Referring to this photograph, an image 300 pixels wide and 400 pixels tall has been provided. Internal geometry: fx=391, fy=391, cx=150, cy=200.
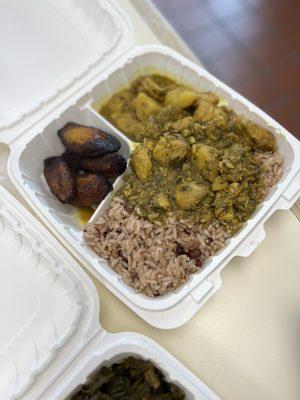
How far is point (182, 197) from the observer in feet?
5.43

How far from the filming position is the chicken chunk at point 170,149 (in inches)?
66.8

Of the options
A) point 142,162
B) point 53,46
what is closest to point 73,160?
point 142,162

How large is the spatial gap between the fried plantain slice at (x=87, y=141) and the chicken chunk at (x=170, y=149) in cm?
22

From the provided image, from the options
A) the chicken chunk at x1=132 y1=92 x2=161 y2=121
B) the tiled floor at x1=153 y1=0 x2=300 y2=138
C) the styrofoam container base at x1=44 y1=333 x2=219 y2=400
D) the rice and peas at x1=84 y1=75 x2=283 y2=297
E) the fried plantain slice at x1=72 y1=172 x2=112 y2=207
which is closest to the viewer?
the styrofoam container base at x1=44 y1=333 x2=219 y2=400

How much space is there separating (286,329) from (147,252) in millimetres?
665

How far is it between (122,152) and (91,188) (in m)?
0.29

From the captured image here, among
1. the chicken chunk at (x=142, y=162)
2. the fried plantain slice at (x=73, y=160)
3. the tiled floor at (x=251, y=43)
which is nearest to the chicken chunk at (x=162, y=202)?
the chicken chunk at (x=142, y=162)

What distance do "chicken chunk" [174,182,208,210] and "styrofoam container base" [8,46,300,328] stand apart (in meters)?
0.22

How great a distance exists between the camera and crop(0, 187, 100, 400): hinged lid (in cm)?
149

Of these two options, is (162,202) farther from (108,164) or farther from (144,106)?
(144,106)

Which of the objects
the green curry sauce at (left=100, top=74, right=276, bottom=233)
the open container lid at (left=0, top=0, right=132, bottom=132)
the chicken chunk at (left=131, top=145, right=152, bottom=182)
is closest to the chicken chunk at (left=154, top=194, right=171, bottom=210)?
the green curry sauce at (left=100, top=74, right=276, bottom=233)

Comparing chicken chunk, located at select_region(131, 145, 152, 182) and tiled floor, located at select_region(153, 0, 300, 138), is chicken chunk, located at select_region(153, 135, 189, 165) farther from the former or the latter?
tiled floor, located at select_region(153, 0, 300, 138)

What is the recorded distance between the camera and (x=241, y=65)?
2.49 meters

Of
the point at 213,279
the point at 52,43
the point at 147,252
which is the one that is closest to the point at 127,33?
the point at 52,43
